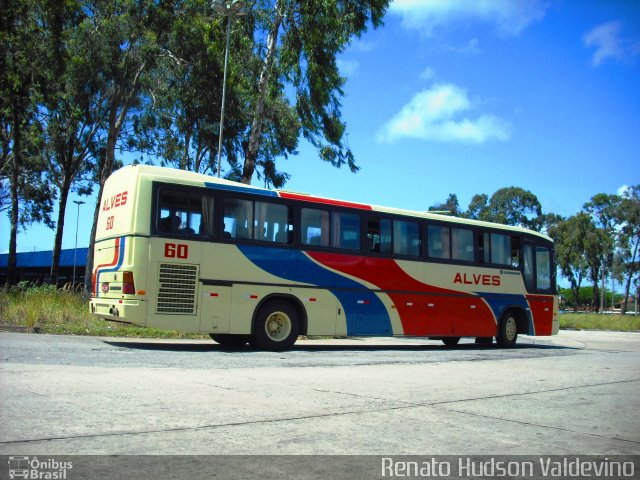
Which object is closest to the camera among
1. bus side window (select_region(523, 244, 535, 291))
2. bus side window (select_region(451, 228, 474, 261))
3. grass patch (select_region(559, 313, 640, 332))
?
bus side window (select_region(451, 228, 474, 261))

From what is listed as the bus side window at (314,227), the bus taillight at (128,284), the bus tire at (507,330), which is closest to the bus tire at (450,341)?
the bus tire at (507,330)

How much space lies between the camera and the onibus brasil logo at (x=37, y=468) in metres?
3.92

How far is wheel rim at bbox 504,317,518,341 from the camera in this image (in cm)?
1820

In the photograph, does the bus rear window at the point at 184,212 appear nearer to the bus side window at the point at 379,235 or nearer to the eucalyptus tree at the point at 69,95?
the bus side window at the point at 379,235

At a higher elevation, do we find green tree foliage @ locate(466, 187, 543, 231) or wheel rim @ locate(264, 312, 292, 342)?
green tree foliage @ locate(466, 187, 543, 231)

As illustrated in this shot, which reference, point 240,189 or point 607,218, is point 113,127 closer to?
point 240,189

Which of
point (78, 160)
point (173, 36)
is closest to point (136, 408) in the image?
point (173, 36)

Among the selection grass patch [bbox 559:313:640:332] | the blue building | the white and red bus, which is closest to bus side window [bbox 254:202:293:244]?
the white and red bus

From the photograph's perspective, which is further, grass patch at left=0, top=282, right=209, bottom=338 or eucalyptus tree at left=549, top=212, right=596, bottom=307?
eucalyptus tree at left=549, top=212, right=596, bottom=307

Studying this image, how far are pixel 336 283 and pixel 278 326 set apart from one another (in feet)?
5.84

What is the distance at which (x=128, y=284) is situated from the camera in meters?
12.0

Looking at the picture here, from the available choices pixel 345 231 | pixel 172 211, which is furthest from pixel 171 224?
pixel 345 231

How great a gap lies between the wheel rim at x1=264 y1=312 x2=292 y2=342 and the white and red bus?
1.0 inches

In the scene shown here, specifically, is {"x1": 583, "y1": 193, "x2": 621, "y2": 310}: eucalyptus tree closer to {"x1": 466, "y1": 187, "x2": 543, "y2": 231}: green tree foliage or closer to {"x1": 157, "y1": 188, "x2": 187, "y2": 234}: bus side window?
{"x1": 466, "y1": 187, "x2": 543, "y2": 231}: green tree foliage
